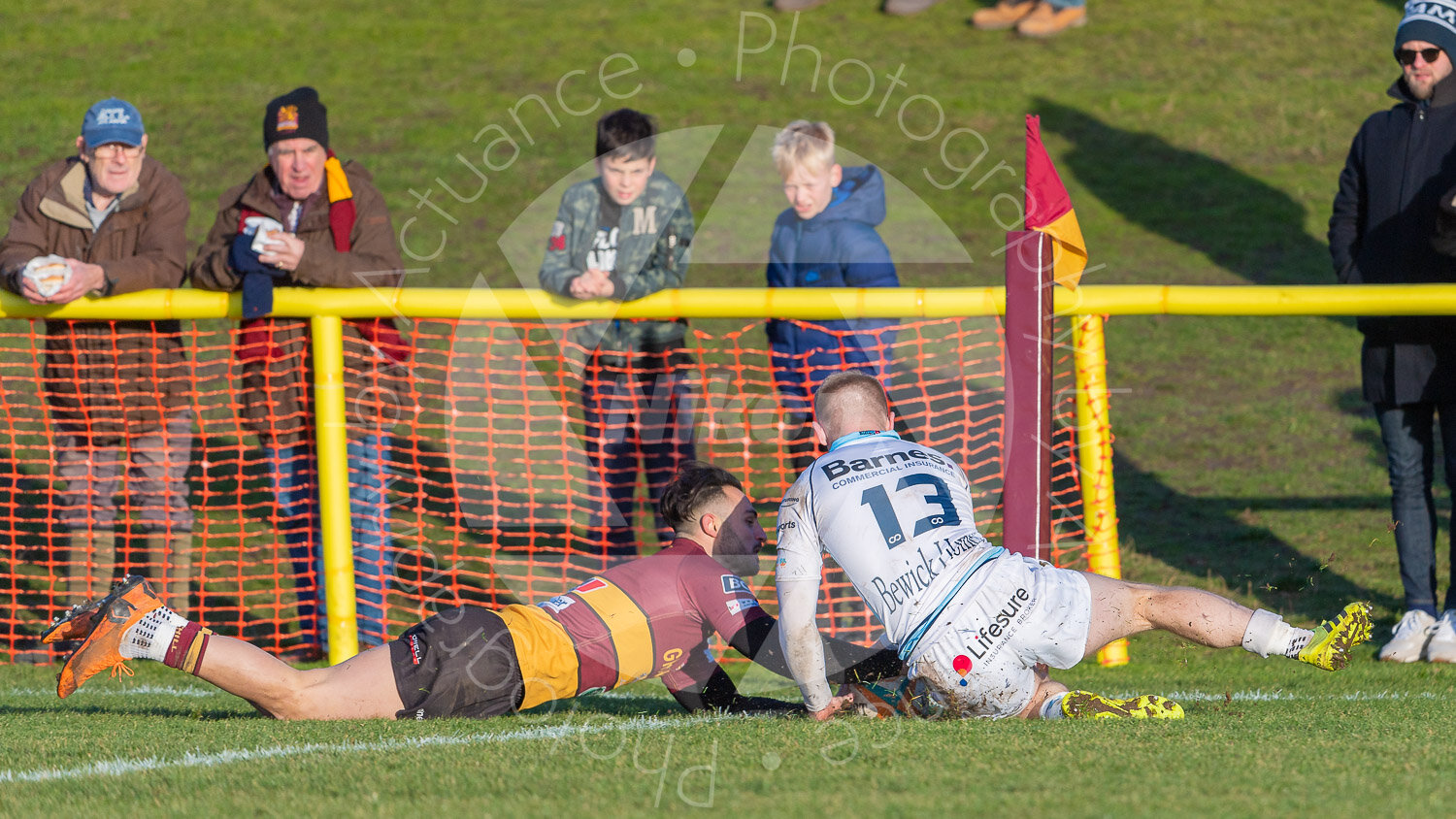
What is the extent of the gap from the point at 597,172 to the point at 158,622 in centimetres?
298

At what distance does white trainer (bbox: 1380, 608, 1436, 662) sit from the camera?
232 inches

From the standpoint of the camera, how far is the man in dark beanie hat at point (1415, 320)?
19.4ft

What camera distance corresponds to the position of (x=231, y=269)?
605cm

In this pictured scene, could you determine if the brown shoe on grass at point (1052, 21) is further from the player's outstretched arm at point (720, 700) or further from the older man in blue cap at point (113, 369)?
the player's outstretched arm at point (720, 700)

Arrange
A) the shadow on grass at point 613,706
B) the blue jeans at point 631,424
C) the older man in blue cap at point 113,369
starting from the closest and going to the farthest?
the shadow on grass at point 613,706 < the older man in blue cap at point 113,369 < the blue jeans at point 631,424

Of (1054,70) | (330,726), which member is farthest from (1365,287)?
(1054,70)

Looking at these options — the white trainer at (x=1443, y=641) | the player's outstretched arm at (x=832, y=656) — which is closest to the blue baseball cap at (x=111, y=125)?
the player's outstretched arm at (x=832, y=656)

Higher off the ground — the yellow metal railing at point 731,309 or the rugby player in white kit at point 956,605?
the yellow metal railing at point 731,309

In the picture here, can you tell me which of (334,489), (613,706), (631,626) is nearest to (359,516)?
(334,489)

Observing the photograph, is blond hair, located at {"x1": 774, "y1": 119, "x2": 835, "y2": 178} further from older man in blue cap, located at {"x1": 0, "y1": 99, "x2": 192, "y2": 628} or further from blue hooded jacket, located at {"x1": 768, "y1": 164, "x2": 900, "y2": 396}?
older man in blue cap, located at {"x1": 0, "y1": 99, "x2": 192, "y2": 628}

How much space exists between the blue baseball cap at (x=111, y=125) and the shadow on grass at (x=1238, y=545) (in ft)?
18.1

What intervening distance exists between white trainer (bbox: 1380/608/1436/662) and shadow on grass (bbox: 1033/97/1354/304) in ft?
22.0

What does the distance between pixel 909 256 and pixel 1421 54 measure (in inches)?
298

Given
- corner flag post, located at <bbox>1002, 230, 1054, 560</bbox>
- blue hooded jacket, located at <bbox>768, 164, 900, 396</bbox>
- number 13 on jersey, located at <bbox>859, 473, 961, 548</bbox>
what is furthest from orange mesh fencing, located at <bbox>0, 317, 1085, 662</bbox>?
number 13 on jersey, located at <bbox>859, 473, 961, 548</bbox>
